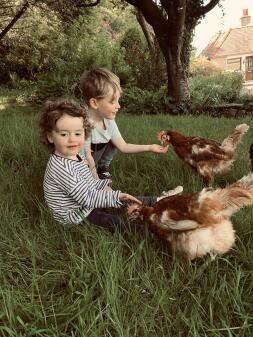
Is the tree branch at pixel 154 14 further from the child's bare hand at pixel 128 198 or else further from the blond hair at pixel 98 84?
the child's bare hand at pixel 128 198

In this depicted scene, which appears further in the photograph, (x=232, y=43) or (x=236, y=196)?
(x=232, y=43)

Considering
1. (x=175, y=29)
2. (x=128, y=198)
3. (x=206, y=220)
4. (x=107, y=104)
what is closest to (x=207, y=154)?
A: (x=107, y=104)

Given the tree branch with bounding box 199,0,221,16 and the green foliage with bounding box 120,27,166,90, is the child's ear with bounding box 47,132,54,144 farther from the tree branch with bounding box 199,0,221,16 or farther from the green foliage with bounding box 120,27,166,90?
the green foliage with bounding box 120,27,166,90

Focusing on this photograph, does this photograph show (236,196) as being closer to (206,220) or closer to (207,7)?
(206,220)

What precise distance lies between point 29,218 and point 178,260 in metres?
1.36

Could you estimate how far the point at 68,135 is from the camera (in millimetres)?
3086

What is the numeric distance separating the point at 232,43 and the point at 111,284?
38.0 m

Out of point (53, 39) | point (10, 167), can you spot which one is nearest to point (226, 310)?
point (10, 167)

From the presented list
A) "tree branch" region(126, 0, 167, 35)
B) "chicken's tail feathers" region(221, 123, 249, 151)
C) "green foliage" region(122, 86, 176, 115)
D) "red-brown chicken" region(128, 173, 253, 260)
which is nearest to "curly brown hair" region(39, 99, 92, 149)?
"red-brown chicken" region(128, 173, 253, 260)

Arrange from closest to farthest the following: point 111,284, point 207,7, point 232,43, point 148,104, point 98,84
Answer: point 111,284 < point 98,84 < point 148,104 < point 207,7 < point 232,43

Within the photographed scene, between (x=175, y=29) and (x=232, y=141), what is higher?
(x=175, y=29)

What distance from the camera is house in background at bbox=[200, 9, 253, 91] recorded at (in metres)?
36.3

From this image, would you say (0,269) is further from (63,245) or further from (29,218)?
(29,218)

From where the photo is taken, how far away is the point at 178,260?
258cm
